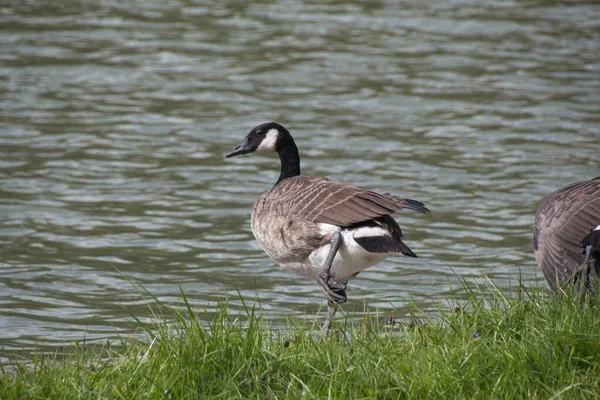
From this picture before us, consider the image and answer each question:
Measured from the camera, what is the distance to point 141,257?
956 cm

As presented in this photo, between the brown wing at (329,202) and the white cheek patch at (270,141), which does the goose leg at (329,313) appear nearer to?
the brown wing at (329,202)

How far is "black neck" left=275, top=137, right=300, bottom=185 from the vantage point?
8281mm

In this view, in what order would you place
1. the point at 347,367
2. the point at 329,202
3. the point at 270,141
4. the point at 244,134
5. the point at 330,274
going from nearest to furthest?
the point at 347,367
the point at 330,274
the point at 329,202
the point at 270,141
the point at 244,134

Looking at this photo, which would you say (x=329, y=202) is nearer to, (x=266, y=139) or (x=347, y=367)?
(x=266, y=139)

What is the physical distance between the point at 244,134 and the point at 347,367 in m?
8.08

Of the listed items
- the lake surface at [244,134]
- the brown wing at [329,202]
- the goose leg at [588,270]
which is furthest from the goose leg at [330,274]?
the goose leg at [588,270]

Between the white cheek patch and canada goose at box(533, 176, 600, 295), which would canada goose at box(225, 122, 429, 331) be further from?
canada goose at box(533, 176, 600, 295)

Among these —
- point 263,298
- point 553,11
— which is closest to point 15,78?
point 263,298

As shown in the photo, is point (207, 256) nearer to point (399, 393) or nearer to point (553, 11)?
point (399, 393)

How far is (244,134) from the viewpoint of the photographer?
12938 millimetres

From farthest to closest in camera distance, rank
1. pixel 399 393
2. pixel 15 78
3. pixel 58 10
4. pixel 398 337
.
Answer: pixel 58 10 → pixel 15 78 → pixel 398 337 → pixel 399 393

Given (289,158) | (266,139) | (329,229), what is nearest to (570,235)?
(329,229)

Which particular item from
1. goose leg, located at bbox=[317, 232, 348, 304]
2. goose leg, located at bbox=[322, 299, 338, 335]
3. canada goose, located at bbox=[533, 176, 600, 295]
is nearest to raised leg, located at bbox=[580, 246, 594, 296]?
canada goose, located at bbox=[533, 176, 600, 295]

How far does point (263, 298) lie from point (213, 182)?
328 cm
